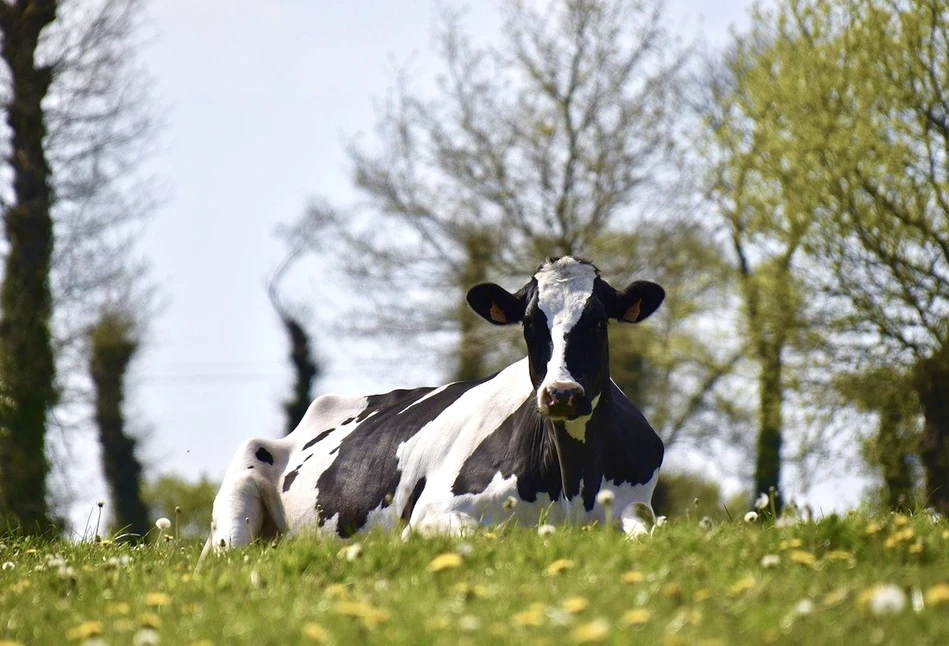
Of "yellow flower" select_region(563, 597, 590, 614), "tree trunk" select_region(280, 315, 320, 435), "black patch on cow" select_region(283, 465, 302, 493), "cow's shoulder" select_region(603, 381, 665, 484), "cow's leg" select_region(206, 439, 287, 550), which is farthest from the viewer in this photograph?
"tree trunk" select_region(280, 315, 320, 435)

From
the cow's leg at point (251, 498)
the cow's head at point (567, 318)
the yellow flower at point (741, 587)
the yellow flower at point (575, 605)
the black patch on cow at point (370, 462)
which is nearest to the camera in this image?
the yellow flower at point (575, 605)

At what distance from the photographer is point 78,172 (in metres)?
22.0

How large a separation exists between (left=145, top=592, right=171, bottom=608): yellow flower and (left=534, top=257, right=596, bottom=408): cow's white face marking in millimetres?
2630

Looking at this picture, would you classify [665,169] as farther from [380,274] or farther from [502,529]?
[502,529]

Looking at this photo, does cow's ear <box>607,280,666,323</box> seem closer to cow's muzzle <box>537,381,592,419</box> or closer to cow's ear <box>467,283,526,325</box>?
cow's ear <box>467,283,526,325</box>

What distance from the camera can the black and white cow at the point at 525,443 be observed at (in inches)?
276

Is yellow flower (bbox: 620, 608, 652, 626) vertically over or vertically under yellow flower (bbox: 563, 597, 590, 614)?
→ under

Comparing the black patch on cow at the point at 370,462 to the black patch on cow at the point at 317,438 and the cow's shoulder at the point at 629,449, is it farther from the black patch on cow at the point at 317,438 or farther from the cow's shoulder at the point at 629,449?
the cow's shoulder at the point at 629,449

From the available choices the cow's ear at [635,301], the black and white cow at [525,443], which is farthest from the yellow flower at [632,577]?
the cow's ear at [635,301]

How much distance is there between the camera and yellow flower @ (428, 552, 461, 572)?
431 cm

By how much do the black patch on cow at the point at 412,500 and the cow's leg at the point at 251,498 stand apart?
55.9 inches

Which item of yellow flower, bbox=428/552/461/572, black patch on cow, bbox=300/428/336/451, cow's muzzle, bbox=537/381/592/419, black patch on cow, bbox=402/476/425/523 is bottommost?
black patch on cow, bbox=402/476/425/523

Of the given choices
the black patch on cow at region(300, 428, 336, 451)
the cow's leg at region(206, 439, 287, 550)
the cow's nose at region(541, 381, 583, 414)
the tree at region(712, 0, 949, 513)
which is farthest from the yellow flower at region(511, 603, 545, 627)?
the tree at region(712, 0, 949, 513)

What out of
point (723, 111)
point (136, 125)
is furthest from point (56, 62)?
point (723, 111)
